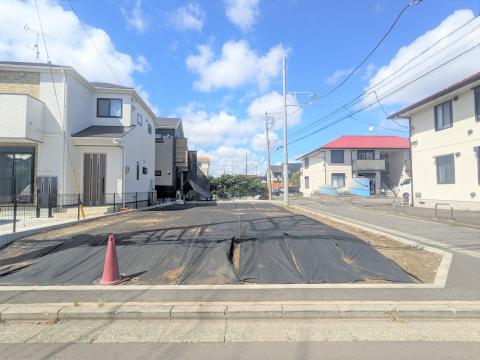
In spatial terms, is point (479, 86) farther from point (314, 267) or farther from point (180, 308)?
point (180, 308)

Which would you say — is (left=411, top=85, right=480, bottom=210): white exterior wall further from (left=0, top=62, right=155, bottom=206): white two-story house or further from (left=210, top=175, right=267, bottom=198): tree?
(left=210, top=175, right=267, bottom=198): tree

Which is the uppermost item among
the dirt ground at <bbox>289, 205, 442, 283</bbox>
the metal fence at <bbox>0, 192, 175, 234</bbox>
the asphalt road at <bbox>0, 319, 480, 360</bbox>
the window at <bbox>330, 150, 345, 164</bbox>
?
the window at <bbox>330, 150, 345, 164</bbox>

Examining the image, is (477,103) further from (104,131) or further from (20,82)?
(20,82)

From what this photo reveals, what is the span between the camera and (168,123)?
113 ft

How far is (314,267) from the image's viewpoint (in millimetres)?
6000

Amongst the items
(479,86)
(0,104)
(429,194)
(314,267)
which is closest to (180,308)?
(314,267)

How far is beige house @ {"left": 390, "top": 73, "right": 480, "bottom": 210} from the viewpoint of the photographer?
15820 millimetres

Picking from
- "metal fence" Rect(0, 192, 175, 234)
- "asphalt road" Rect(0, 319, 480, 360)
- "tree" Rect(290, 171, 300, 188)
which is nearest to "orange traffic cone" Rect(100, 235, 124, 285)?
"asphalt road" Rect(0, 319, 480, 360)

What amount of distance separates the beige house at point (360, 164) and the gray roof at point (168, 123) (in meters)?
18.7

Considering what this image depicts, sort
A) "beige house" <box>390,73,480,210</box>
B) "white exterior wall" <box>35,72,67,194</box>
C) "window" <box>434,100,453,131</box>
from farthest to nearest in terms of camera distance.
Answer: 1. "window" <box>434,100,453,131</box>
2. "beige house" <box>390,73,480,210</box>
3. "white exterior wall" <box>35,72,67,194</box>

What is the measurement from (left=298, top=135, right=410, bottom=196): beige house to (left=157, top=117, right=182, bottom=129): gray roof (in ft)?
61.4

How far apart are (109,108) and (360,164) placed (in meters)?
31.2

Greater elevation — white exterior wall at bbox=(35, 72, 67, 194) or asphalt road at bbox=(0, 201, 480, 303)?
white exterior wall at bbox=(35, 72, 67, 194)

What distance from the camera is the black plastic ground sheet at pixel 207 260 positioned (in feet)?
18.5
